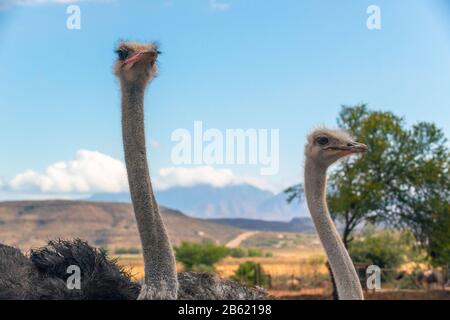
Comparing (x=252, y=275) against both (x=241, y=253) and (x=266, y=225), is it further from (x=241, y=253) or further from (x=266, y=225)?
(x=266, y=225)

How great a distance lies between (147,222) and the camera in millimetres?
4418

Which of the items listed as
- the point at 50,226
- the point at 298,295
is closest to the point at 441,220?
the point at 298,295

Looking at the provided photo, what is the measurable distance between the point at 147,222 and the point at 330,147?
1.58m

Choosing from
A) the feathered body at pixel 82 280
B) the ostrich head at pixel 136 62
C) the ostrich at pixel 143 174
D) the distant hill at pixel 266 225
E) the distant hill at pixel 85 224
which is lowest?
the feathered body at pixel 82 280

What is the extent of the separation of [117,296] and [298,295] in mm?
16359

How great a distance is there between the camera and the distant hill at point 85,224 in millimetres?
47594

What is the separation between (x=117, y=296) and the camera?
16.4 ft

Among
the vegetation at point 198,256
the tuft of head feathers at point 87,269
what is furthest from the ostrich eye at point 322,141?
the vegetation at point 198,256

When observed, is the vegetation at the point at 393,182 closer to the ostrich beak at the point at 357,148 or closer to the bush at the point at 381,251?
the bush at the point at 381,251

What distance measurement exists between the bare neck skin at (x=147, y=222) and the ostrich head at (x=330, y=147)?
1338mm

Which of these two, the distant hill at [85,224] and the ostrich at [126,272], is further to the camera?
the distant hill at [85,224]
